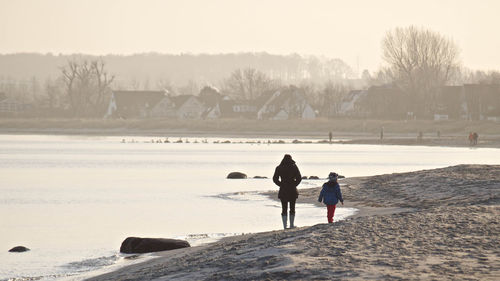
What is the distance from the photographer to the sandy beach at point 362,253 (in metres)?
12.7

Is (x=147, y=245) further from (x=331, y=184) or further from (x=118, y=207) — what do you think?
(x=118, y=207)

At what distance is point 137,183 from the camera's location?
41.5 metres

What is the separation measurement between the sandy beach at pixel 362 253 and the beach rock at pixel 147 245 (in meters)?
0.49

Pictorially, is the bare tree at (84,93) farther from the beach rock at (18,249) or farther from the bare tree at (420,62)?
the beach rock at (18,249)

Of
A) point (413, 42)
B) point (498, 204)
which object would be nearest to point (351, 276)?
point (498, 204)

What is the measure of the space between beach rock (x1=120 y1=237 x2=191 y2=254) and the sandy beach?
1.61ft

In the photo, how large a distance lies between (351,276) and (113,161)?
5025 centimetres

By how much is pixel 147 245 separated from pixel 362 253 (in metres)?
6.94

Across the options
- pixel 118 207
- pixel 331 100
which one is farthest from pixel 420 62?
pixel 118 207

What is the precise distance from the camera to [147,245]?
19.6 m

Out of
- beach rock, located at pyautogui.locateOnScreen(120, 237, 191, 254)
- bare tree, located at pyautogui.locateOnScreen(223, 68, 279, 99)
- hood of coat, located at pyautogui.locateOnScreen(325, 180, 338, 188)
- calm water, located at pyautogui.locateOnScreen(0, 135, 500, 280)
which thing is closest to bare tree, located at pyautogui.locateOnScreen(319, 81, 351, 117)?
bare tree, located at pyautogui.locateOnScreen(223, 68, 279, 99)

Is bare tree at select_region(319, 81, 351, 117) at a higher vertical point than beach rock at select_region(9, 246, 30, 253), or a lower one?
higher

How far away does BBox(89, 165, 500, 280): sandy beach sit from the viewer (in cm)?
1271

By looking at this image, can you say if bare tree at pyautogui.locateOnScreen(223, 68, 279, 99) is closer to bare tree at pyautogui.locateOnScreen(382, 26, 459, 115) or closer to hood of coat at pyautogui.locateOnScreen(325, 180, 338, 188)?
bare tree at pyautogui.locateOnScreen(382, 26, 459, 115)
